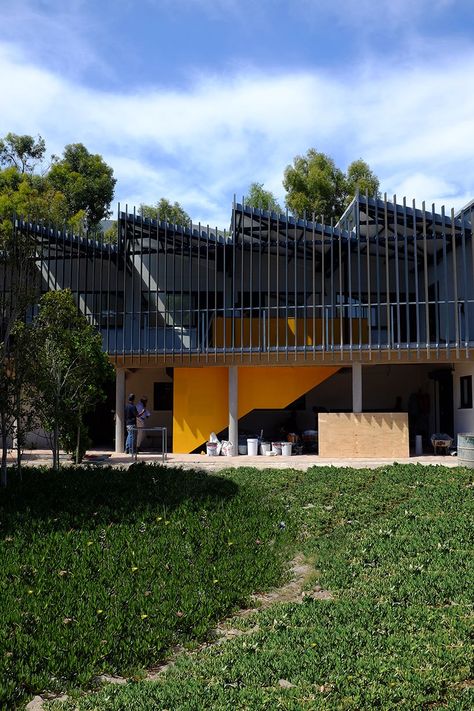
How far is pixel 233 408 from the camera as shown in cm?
1895

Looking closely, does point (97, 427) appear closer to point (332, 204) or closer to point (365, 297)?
point (365, 297)

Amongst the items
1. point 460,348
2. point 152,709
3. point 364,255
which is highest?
point 364,255

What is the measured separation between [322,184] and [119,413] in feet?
73.9

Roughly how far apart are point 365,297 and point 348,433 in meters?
4.52

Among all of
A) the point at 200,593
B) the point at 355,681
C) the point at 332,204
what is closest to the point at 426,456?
the point at 200,593

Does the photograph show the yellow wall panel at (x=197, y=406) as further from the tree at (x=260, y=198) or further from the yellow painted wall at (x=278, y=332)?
the tree at (x=260, y=198)

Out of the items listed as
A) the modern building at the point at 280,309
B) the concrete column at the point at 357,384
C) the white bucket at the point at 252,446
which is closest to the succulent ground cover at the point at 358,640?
the concrete column at the point at 357,384

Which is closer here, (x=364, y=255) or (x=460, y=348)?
(x=460, y=348)

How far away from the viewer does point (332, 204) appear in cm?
3762

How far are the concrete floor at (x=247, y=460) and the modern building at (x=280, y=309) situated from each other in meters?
0.74

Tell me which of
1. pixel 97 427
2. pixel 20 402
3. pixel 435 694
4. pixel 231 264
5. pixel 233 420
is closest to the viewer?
pixel 435 694

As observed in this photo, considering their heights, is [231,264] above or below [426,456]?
above

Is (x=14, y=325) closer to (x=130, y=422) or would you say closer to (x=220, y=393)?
(x=130, y=422)

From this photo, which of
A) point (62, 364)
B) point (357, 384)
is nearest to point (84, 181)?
point (357, 384)
